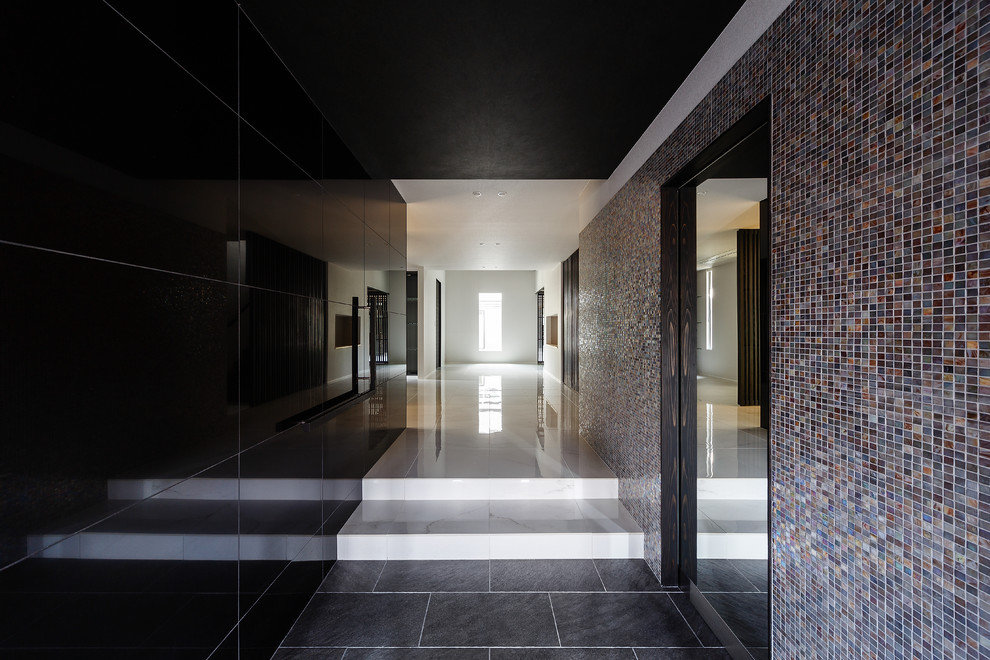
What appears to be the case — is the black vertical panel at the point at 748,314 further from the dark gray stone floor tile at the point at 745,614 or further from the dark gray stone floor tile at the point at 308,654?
the dark gray stone floor tile at the point at 308,654

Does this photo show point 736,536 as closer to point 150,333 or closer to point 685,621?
point 685,621

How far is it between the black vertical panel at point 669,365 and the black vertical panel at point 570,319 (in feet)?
19.5

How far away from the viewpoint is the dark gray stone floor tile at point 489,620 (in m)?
2.29

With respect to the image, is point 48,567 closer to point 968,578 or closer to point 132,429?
point 132,429

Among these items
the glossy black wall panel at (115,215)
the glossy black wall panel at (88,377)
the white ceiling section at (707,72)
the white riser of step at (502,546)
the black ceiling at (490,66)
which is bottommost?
the white riser of step at (502,546)

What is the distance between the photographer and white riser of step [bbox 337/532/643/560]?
121 inches

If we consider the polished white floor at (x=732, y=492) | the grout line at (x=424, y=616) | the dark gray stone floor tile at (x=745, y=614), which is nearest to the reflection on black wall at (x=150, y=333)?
the grout line at (x=424, y=616)

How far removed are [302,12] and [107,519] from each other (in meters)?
1.93

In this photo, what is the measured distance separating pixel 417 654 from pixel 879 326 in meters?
2.29

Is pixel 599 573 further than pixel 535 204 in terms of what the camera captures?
No

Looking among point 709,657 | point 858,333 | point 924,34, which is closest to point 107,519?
point 858,333

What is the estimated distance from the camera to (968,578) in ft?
3.19

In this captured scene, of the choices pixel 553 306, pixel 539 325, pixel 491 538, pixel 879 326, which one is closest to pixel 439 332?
pixel 539 325

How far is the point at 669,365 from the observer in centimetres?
263
